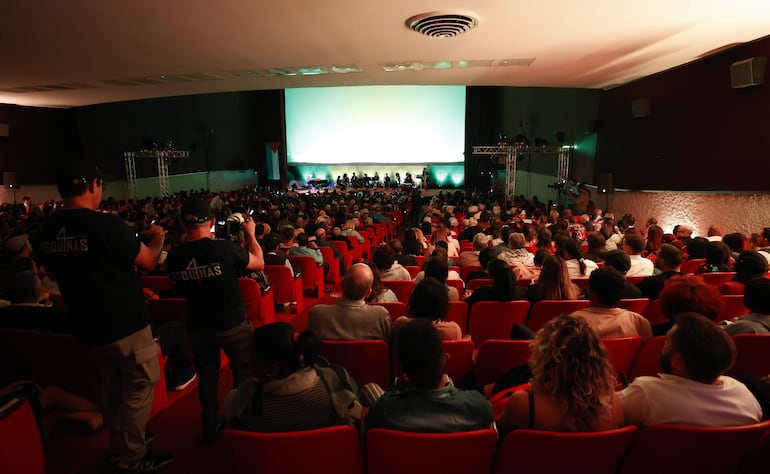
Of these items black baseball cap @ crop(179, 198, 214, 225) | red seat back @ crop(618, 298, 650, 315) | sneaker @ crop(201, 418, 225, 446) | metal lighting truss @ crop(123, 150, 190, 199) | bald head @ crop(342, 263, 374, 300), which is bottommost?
sneaker @ crop(201, 418, 225, 446)

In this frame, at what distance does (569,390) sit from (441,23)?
5.30 meters

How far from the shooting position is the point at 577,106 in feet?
44.4

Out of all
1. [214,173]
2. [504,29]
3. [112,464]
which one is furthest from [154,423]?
[214,173]

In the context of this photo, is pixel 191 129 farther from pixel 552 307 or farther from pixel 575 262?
pixel 552 307

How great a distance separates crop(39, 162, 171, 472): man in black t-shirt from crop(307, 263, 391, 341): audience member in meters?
0.95

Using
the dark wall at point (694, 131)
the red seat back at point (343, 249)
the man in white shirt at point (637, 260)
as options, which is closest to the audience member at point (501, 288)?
the man in white shirt at point (637, 260)

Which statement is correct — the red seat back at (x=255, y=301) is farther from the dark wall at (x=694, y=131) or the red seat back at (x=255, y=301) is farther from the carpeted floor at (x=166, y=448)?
the dark wall at (x=694, y=131)

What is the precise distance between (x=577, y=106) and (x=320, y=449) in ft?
47.3

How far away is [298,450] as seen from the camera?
1527 millimetres

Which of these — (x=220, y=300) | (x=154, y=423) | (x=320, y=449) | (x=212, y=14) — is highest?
(x=212, y=14)

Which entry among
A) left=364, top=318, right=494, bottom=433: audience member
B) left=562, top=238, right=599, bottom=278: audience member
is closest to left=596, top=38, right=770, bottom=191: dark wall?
left=562, top=238, right=599, bottom=278: audience member

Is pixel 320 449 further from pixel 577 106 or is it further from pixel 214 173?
pixel 214 173

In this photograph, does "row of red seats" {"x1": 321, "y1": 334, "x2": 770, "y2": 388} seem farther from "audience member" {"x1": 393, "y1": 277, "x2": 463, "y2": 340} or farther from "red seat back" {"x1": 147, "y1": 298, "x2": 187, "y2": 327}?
"red seat back" {"x1": 147, "y1": 298, "x2": 187, "y2": 327}

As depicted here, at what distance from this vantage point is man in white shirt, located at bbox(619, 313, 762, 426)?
1.62 meters
